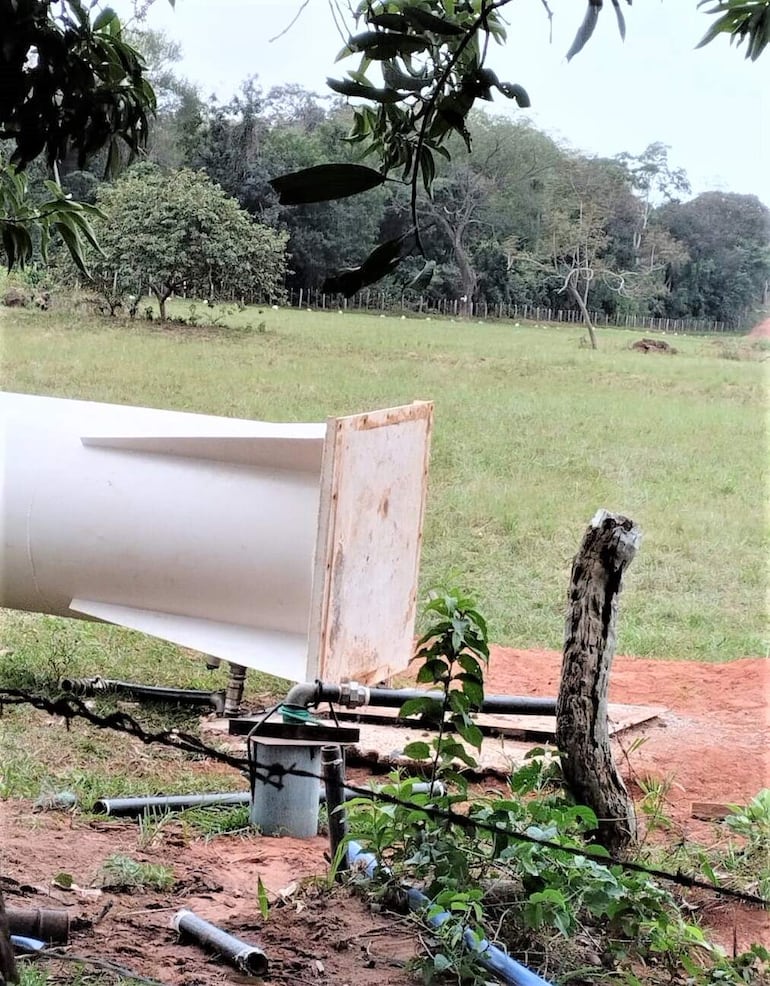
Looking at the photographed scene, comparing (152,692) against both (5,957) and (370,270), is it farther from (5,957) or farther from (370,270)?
(370,270)

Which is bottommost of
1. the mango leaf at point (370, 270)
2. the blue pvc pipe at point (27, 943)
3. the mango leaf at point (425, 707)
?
the blue pvc pipe at point (27, 943)

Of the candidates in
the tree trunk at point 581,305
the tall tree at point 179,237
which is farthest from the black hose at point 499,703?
the tree trunk at point 581,305

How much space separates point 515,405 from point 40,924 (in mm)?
4801

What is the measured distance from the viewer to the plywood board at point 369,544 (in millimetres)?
2156

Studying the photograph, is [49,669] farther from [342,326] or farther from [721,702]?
[342,326]

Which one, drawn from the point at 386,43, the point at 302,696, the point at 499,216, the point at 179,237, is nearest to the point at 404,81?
the point at 386,43

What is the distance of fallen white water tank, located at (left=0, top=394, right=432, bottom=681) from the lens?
2209 mm

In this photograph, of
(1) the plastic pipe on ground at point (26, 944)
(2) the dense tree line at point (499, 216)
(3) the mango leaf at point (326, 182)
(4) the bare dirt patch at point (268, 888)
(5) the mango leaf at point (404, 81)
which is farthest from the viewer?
(2) the dense tree line at point (499, 216)

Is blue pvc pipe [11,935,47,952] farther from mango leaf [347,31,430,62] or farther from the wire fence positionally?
the wire fence

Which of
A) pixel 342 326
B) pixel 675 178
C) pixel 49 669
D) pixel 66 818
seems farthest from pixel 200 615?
pixel 675 178

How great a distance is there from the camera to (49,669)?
2.92 meters

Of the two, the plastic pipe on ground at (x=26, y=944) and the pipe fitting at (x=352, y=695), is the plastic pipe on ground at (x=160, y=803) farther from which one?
the plastic pipe on ground at (x=26, y=944)

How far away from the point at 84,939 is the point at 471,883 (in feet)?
1.47

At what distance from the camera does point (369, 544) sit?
2336 mm
